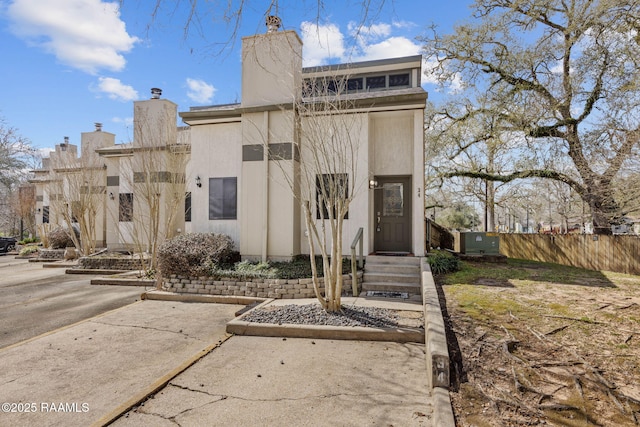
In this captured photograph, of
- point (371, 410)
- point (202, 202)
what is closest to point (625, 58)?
point (371, 410)

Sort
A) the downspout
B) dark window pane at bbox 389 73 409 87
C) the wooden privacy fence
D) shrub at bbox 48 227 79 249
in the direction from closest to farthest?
the downspout, the wooden privacy fence, dark window pane at bbox 389 73 409 87, shrub at bbox 48 227 79 249

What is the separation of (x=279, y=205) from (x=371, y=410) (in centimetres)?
663

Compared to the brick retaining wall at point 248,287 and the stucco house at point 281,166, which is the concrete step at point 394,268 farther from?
the stucco house at point 281,166

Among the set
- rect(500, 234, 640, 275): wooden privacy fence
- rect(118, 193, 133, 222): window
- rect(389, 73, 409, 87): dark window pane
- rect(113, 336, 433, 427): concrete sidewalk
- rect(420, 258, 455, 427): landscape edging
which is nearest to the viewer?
rect(420, 258, 455, 427): landscape edging

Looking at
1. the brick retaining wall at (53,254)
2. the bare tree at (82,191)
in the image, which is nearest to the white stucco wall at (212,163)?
the bare tree at (82,191)

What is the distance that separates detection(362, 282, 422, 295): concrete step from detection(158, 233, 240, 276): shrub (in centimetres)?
363

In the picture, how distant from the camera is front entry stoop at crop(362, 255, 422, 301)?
24.6ft

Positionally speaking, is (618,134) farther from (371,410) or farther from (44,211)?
(44,211)

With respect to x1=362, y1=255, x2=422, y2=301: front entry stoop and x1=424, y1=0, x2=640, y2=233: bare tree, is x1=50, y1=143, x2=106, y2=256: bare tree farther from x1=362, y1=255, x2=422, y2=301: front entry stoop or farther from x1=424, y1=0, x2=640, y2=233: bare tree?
x1=424, y1=0, x2=640, y2=233: bare tree

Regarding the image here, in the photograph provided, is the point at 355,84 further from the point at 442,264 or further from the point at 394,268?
the point at 394,268

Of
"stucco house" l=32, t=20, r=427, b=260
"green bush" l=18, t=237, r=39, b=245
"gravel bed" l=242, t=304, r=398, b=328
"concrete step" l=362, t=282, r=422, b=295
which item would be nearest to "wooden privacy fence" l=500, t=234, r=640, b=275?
"stucco house" l=32, t=20, r=427, b=260

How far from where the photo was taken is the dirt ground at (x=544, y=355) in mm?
3045

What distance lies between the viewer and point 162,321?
20.4 ft

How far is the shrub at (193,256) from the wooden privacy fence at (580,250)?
1174 cm
